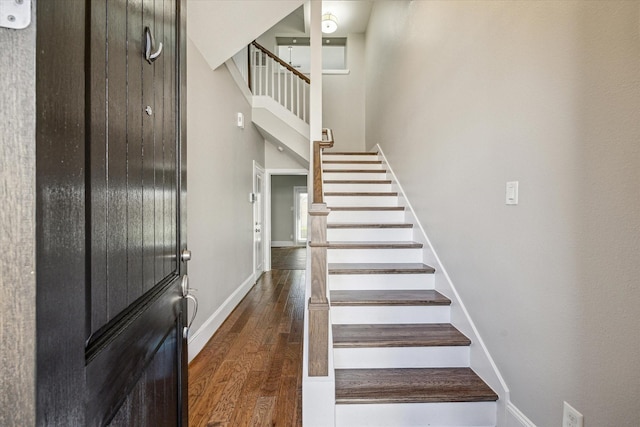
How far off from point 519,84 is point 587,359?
122 centimetres

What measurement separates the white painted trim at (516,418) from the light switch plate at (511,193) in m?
1.02

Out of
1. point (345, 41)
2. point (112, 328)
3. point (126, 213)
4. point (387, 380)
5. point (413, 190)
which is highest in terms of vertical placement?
point (345, 41)

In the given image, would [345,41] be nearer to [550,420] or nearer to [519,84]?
[519,84]

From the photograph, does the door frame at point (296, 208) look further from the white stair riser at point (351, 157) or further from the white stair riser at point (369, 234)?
the white stair riser at point (369, 234)

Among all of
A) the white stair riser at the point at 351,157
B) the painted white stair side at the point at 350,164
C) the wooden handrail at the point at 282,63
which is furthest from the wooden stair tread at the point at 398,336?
the wooden handrail at the point at 282,63

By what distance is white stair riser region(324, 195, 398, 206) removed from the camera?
3430mm

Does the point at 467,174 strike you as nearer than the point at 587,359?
No

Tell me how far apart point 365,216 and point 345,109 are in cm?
364

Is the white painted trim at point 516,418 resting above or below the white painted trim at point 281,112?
below

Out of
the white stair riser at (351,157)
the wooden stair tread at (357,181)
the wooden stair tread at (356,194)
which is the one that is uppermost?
the white stair riser at (351,157)

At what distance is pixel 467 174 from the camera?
1.97 m

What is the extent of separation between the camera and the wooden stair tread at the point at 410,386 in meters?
1.61

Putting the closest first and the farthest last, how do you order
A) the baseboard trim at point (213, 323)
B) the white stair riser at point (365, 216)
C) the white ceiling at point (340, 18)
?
1. the baseboard trim at point (213, 323)
2. the white stair riser at point (365, 216)
3. the white ceiling at point (340, 18)

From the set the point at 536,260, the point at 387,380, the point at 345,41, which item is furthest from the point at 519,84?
the point at 345,41
